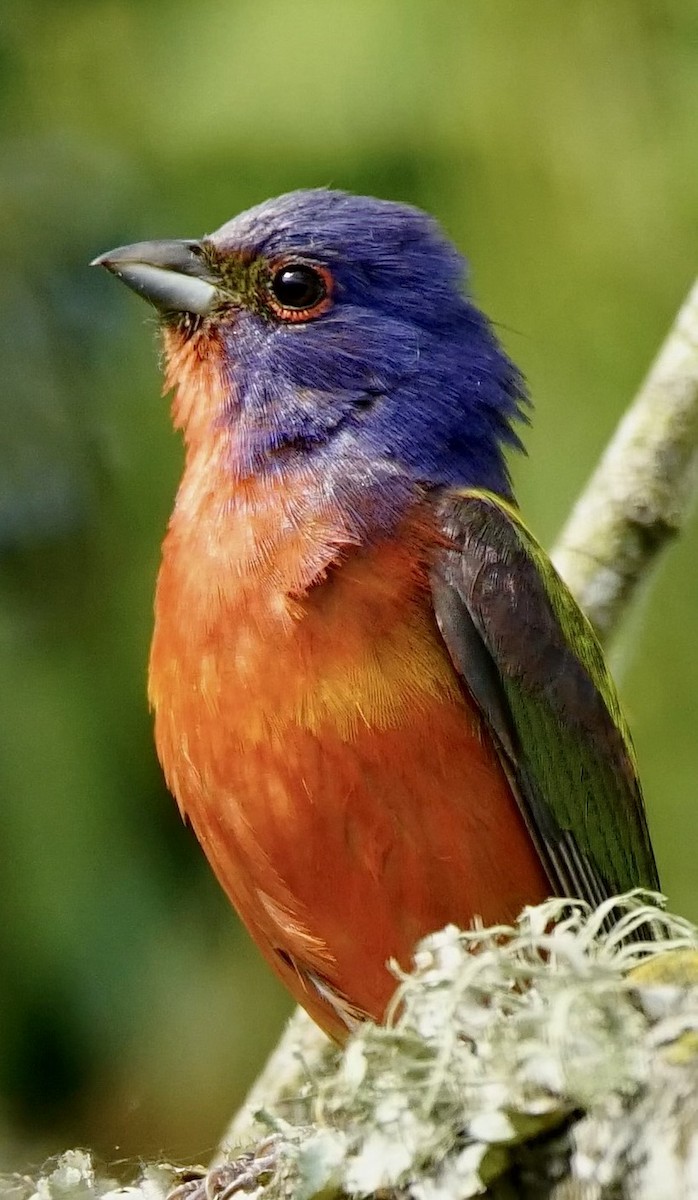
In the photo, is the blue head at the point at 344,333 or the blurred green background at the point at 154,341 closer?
the blue head at the point at 344,333

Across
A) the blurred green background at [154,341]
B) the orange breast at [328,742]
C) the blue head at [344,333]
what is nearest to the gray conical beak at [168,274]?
the blue head at [344,333]

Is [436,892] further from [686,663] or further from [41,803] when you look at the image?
[686,663]

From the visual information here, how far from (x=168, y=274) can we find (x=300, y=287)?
11.0 inches

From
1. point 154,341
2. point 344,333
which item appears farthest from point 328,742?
point 154,341

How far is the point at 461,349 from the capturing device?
10.8 ft

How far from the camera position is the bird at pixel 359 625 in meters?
2.66

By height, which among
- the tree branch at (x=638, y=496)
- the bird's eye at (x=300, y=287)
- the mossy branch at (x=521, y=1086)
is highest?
the bird's eye at (x=300, y=287)

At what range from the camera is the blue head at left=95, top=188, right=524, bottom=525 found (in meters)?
3.04

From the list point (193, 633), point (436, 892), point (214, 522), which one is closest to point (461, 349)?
point (214, 522)

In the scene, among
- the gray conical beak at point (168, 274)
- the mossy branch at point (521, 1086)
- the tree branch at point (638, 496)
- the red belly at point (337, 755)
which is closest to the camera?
the mossy branch at point (521, 1086)

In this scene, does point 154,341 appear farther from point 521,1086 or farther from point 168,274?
point 521,1086

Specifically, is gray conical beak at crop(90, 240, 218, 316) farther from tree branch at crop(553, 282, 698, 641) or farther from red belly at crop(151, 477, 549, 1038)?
tree branch at crop(553, 282, 698, 641)

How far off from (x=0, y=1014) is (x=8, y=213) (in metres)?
2.33

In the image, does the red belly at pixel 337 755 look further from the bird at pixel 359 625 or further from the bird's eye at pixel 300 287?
the bird's eye at pixel 300 287
